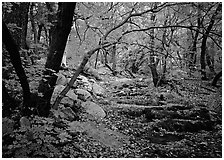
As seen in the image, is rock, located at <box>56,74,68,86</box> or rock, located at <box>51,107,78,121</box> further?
rock, located at <box>56,74,68,86</box>

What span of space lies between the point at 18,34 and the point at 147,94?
27.4ft

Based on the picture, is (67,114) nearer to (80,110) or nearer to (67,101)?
(67,101)

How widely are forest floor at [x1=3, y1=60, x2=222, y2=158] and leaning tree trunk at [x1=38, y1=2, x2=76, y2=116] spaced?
307 mm

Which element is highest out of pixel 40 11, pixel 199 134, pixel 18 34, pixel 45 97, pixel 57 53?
pixel 40 11

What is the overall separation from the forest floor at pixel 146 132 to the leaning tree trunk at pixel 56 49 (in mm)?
307

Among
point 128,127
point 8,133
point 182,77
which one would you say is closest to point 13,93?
point 8,133

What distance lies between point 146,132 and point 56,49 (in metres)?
4.23

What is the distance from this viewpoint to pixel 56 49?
509 cm

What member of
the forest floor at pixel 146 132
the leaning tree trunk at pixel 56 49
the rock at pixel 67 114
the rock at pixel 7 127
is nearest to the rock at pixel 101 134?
the forest floor at pixel 146 132

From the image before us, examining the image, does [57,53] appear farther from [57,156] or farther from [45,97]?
[57,156]

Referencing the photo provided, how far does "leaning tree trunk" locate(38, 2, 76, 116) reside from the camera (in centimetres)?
477

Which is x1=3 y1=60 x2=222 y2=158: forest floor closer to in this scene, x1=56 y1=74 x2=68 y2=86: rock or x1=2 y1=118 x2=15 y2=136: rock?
x1=2 y1=118 x2=15 y2=136: rock

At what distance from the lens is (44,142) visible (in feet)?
14.2

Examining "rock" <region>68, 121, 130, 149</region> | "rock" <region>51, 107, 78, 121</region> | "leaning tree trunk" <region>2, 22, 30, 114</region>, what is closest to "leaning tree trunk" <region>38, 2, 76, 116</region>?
"leaning tree trunk" <region>2, 22, 30, 114</region>
